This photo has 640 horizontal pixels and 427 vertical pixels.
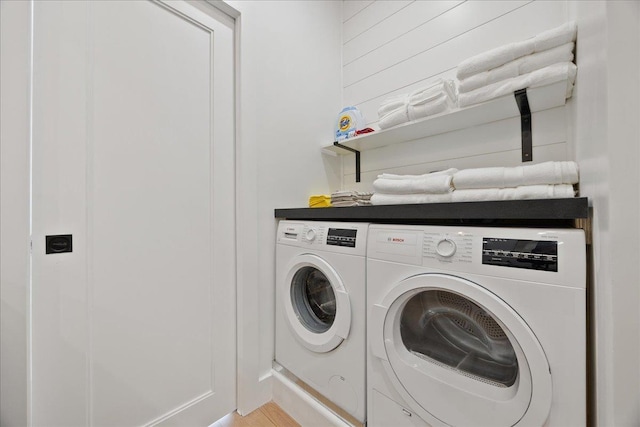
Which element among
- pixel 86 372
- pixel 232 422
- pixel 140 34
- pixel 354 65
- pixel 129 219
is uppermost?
pixel 354 65

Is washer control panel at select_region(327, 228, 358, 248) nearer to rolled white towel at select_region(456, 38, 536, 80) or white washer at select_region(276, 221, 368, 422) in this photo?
white washer at select_region(276, 221, 368, 422)

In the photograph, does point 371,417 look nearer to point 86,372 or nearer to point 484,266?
point 484,266

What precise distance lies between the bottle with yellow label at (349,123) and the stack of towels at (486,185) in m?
0.54

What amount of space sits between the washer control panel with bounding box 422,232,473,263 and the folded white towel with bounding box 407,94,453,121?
0.72 meters

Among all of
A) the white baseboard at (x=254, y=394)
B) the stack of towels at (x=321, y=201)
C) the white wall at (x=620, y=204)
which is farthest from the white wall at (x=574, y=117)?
the white baseboard at (x=254, y=394)

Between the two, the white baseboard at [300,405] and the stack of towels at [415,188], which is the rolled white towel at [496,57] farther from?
the white baseboard at [300,405]

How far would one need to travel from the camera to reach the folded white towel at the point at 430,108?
123cm

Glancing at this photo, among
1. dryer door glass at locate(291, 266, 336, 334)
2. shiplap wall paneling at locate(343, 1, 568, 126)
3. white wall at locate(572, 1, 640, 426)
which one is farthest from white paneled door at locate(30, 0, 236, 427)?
white wall at locate(572, 1, 640, 426)

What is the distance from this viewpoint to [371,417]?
987 mm

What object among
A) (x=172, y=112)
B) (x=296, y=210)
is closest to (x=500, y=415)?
(x=296, y=210)

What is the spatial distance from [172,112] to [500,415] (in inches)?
62.7

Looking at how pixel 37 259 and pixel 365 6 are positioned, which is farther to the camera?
pixel 365 6

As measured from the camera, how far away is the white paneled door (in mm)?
847

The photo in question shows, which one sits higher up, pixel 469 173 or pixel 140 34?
pixel 140 34
